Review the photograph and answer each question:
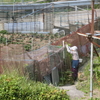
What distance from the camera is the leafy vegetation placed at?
5.65 metres

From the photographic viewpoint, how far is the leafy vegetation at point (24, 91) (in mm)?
5653

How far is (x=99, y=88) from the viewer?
771 cm

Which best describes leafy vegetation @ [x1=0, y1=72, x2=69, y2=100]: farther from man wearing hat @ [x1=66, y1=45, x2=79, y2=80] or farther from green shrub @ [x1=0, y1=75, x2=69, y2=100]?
man wearing hat @ [x1=66, y1=45, x2=79, y2=80]

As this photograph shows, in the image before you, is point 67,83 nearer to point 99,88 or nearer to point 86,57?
point 99,88

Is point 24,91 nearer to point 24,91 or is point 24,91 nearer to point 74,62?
point 24,91

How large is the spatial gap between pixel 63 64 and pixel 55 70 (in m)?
0.92

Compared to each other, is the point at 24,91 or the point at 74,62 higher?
the point at 24,91

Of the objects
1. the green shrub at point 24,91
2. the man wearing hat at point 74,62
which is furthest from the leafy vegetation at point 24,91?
the man wearing hat at point 74,62

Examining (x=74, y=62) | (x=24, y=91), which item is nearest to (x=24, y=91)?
(x=24, y=91)

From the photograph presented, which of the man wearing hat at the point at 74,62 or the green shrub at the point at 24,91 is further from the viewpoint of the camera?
the man wearing hat at the point at 74,62

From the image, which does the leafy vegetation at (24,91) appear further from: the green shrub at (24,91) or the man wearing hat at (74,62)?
the man wearing hat at (74,62)

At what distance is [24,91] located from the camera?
5855 mm

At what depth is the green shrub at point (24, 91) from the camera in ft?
18.5

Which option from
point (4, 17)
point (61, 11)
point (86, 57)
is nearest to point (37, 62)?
point (86, 57)
